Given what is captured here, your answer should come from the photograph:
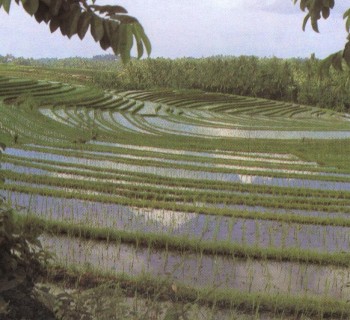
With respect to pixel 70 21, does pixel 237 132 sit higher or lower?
lower

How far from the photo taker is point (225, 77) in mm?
54281

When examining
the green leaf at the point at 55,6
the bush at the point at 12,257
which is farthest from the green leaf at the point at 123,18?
the bush at the point at 12,257

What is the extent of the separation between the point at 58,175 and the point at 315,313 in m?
7.20

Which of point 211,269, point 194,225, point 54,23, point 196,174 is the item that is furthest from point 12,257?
point 196,174

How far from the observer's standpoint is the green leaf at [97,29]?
7.09ft

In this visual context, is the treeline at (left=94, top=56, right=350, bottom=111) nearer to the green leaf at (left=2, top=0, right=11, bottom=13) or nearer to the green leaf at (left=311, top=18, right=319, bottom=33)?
the green leaf at (left=311, top=18, right=319, bottom=33)

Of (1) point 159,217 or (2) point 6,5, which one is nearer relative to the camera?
(2) point 6,5

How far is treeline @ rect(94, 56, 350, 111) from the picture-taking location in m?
52.1

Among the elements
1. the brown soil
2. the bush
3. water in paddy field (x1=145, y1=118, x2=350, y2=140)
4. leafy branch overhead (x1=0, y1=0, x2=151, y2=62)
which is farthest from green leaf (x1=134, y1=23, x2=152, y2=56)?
water in paddy field (x1=145, y1=118, x2=350, y2=140)

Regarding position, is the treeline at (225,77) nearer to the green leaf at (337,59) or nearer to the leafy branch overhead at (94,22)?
the green leaf at (337,59)

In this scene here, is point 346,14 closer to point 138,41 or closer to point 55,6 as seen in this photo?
point 138,41

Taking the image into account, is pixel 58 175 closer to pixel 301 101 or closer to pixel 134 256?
pixel 134 256

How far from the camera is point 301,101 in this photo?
49812mm

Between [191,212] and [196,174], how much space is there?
381 centimetres
